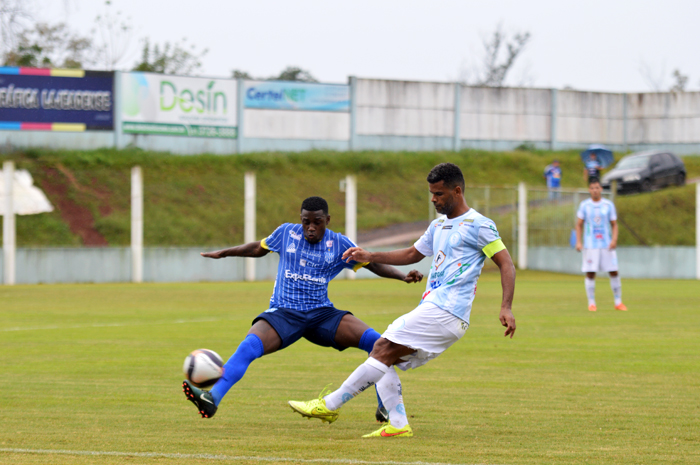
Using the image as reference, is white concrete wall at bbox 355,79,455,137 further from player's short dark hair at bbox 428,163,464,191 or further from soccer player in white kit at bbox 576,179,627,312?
player's short dark hair at bbox 428,163,464,191

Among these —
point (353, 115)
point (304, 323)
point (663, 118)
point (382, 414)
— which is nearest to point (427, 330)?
point (382, 414)

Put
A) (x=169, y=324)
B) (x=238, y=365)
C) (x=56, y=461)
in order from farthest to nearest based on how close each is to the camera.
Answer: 1. (x=169, y=324)
2. (x=238, y=365)
3. (x=56, y=461)

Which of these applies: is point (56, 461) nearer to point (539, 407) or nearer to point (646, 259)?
point (539, 407)

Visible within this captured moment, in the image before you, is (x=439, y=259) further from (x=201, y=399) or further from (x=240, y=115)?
(x=240, y=115)

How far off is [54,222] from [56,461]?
1101 inches

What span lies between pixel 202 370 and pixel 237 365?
0.28 m

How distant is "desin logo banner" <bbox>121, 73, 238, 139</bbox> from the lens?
39.7 m

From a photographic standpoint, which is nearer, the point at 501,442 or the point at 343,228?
the point at 501,442

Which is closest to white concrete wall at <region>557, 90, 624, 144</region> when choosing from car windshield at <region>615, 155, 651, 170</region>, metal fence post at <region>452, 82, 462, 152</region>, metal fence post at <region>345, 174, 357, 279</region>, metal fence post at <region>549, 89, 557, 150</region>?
metal fence post at <region>549, 89, 557, 150</region>

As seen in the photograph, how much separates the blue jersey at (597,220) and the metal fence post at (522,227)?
1604cm

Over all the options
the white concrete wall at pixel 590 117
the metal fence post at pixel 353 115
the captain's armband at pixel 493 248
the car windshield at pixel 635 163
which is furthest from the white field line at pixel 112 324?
the white concrete wall at pixel 590 117

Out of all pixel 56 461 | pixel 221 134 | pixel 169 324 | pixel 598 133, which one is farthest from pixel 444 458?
pixel 598 133

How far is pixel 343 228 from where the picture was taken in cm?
3303

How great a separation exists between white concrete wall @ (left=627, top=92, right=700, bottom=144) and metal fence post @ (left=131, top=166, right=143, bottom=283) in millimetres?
33430
